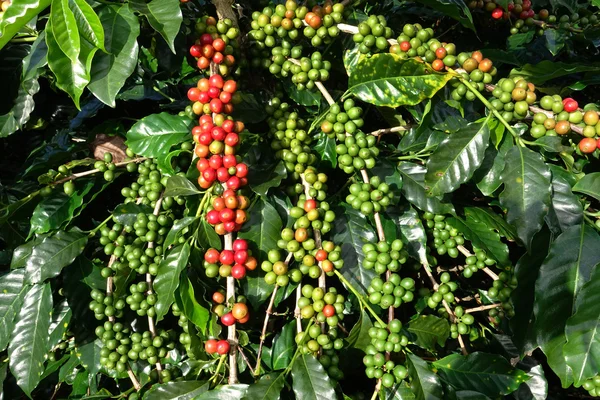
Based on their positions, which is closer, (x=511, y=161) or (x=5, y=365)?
(x=511, y=161)

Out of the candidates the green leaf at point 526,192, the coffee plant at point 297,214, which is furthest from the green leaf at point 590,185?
the green leaf at point 526,192

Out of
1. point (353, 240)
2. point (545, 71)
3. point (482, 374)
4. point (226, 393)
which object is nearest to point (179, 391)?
point (226, 393)

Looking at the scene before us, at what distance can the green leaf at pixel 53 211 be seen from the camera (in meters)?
1.89

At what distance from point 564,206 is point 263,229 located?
3.12ft

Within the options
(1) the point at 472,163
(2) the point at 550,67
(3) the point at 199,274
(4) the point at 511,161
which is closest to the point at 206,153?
(3) the point at 199,274

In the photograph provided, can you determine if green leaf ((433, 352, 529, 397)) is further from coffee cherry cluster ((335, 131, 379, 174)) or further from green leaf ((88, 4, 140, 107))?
green leaf ((88, 4, 140, 107))

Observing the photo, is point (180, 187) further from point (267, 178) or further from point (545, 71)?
point (545, 71)

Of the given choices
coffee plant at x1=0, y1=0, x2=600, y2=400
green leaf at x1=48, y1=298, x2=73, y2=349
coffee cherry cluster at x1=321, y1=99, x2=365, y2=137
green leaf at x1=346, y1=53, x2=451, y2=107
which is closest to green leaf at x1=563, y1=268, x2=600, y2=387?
coffee plant at x1=0, y1=0, x2=600, y2=400

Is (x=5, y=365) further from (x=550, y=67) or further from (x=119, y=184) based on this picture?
(x=550, y=67)

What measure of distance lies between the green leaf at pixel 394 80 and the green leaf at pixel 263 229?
0.52m

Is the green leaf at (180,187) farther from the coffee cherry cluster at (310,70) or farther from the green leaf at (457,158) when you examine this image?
the green leaf at (457,158)

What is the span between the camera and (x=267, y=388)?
52.5 inches

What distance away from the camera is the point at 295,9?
1693mm

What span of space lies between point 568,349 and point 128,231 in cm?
151
